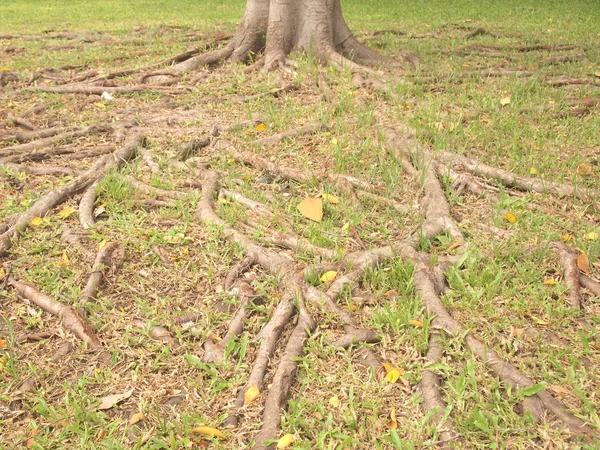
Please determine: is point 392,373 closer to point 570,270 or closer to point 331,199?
point 570,270

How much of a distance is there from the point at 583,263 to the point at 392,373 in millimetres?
1437

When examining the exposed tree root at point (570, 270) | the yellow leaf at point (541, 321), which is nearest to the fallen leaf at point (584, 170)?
the exposed tree root at point (570, 270)

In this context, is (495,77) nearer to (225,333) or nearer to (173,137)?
(173,137)

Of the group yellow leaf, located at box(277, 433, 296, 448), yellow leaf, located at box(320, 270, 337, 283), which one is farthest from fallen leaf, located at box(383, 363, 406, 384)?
yellow leaf, located at box(320, 270, 337, 283)

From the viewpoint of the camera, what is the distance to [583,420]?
235 cm

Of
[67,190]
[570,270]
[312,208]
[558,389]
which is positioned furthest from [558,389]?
[67,190]

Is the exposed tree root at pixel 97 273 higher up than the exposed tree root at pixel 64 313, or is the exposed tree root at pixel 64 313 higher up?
the exposed tree root at pixel 97 273

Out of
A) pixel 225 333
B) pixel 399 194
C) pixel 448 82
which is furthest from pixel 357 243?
pixel 448 82

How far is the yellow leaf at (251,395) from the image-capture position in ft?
8.25

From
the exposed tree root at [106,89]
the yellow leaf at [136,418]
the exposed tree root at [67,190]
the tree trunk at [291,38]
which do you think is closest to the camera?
the yellow leaf at [136,418]

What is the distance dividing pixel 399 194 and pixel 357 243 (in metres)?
0.79

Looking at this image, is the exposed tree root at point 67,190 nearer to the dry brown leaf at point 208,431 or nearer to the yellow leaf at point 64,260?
the yellow leaf at point 64,260

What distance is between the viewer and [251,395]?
2.53 m

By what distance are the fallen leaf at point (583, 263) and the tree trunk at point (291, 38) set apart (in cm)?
387
